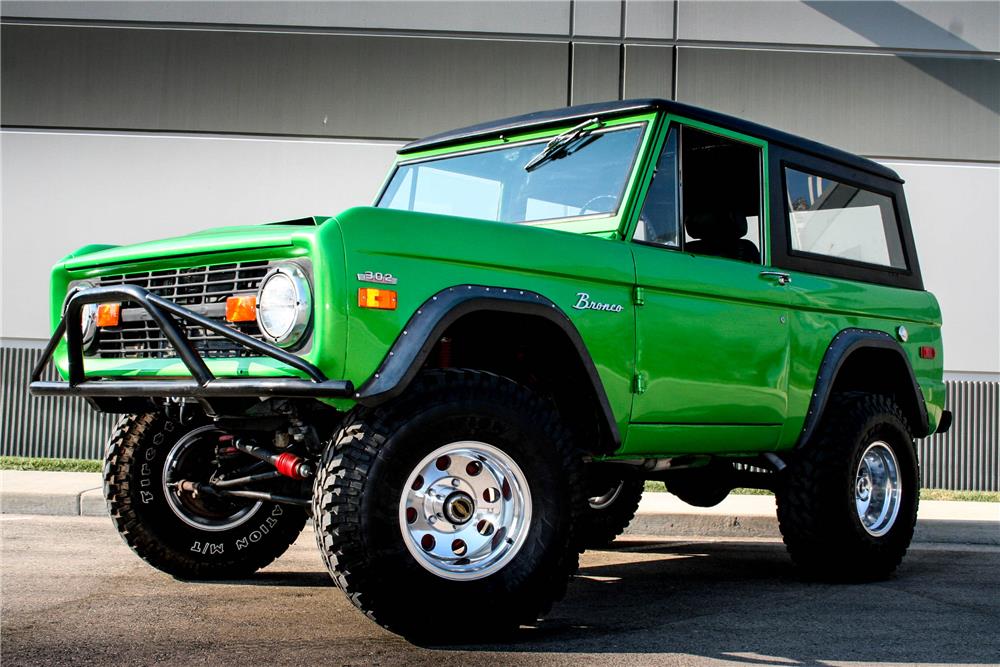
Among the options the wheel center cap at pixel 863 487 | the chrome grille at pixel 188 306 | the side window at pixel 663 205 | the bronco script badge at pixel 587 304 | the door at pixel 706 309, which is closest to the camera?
the chrome grille at pixel 188 306

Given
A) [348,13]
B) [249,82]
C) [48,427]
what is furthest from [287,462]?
[348,13]

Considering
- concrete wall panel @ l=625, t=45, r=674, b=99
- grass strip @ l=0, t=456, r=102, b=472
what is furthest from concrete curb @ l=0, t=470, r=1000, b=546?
concrete wall panel @ l=625, t=45, r=674, b=99

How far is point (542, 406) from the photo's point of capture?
13.8ft

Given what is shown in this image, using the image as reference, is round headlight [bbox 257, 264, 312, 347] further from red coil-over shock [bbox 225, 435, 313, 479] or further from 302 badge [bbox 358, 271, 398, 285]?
red coil-over shock [bbox 225, 435, 313, 479]

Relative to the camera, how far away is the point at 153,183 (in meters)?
13.9

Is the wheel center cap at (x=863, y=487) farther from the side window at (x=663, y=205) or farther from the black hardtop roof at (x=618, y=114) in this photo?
the side window at (x=663, y=205)

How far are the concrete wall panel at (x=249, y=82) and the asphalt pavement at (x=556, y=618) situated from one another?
8.27 meters

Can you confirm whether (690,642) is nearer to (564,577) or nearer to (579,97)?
(564,577)

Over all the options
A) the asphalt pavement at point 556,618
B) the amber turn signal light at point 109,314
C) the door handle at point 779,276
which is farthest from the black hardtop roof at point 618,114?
the asphalt pavement at point 556,618

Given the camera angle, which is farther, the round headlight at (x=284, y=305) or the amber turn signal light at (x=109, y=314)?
the amber turn signal light at (x=109, y=314)

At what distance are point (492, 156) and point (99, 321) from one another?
7.11 ft

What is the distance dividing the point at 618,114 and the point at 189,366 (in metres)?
2.49

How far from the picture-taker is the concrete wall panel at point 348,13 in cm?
1370

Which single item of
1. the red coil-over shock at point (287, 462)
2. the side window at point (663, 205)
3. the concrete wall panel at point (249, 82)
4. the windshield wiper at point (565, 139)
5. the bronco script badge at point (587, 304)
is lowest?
the red coil-over shock at point (287, 462)
